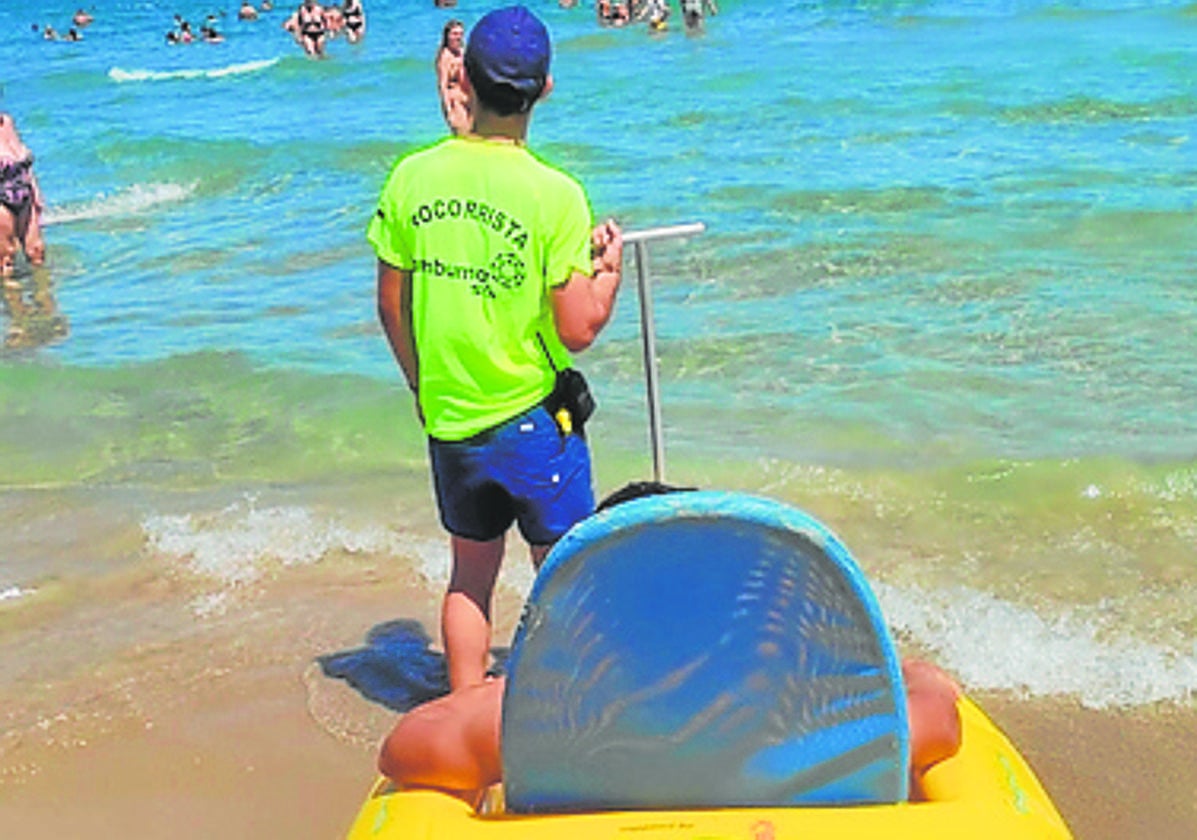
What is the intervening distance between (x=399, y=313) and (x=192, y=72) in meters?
25.0

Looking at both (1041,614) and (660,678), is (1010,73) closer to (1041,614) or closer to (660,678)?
(1041,614)

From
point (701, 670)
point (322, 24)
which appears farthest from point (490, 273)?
point (322, 24)

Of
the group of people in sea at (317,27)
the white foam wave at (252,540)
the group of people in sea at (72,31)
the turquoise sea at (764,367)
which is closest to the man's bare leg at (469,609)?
the turquoise sea at (764,367)

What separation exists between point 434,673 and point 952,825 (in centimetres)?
220

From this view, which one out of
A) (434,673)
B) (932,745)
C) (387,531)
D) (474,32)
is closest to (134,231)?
(387,531)

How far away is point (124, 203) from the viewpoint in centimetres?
1348

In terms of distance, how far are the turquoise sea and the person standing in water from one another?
4.73ft

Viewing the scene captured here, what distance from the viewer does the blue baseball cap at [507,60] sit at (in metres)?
2.93

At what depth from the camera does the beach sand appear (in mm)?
3441

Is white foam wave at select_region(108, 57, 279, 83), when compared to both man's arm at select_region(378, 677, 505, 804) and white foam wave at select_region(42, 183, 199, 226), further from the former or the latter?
man's arm at select_region(378, 677, 505, 804)

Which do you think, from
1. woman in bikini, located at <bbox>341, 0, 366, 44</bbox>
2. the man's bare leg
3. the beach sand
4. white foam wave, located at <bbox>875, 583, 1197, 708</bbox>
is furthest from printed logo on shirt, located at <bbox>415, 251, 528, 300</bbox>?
woman in bikini, located at <bbox>341, 0, 366, 44</bbox>

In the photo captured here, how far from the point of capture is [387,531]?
5234 millimetres

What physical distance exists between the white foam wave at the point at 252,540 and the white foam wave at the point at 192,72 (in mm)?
21139

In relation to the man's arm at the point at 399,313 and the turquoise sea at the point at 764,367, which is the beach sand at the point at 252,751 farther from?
the man's arm at the point at 399,313
